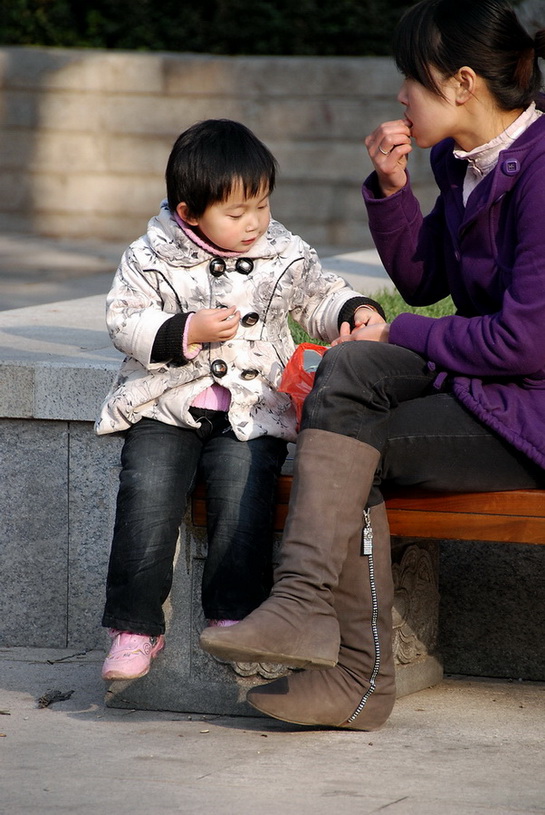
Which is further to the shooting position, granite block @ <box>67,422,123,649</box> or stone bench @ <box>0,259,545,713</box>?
granite block @ <box>67,422,123,649</box>

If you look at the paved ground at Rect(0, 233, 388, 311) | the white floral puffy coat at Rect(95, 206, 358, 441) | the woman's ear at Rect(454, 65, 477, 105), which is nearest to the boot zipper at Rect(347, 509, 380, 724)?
the white floral puffy coat at Rect(95, 206, 358, 441)

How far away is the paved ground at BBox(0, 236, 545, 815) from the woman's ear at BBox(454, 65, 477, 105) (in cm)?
146

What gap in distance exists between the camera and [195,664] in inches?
127

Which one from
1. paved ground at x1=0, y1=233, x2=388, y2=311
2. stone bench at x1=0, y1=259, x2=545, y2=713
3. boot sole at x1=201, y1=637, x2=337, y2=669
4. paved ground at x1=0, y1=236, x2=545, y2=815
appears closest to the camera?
paved ground at x1=0, y1=236, x2=545, y2=815

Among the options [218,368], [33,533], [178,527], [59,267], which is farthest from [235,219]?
[59,267]

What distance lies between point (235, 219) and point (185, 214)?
0.14 m

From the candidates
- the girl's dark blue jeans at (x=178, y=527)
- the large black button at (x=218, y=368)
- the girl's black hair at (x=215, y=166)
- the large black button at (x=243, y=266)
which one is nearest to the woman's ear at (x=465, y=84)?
the girl's black hair at (x=215, y=166)

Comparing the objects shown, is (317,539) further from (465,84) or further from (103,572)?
(103,572)

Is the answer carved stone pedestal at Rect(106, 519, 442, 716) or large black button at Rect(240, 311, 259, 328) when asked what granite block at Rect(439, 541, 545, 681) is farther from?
large black button at Rect(240, 311, 259, 328)

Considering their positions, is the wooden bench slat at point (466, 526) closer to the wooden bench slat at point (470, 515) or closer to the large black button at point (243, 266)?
the wooden bench slat at point (470, 515)

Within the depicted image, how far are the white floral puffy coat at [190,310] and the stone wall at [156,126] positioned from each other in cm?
774

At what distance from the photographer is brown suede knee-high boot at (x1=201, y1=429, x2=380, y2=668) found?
273 cm

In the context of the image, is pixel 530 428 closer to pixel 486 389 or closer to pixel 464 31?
pixel 486 389

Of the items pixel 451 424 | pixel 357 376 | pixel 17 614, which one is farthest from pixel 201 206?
pixel 17 614
